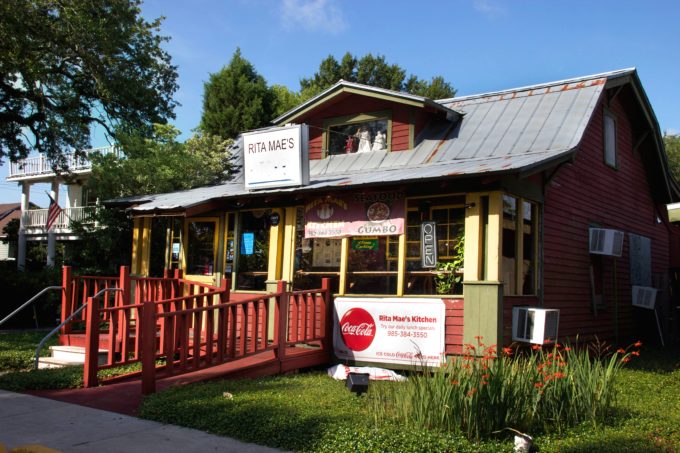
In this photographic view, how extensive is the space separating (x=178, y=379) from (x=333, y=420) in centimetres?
323

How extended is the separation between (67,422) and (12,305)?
533 inches

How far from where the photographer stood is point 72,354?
35.3 ft

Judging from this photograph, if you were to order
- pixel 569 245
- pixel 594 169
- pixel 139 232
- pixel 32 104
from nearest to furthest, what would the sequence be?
pixel 569 245
pixel 594 169
pixel 139 232
pixel 32 104

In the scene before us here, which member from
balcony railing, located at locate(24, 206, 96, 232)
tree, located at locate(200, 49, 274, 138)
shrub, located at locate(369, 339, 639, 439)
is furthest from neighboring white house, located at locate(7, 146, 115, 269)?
shrub, located at locate(369, 339, 639, 439)

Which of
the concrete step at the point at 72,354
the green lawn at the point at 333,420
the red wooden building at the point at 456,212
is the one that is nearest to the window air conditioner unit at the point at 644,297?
the red wooden building at the point at 456,212

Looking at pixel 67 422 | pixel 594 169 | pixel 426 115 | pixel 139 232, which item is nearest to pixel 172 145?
pixel 139 232

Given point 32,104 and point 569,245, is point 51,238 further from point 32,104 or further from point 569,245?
point 569,245

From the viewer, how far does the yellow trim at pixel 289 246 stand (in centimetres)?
1180

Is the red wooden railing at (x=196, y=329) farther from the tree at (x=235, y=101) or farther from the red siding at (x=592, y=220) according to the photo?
the tree at (x=235, y=101)

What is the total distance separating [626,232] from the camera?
14953mm

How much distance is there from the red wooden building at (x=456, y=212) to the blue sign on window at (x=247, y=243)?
0.07ft

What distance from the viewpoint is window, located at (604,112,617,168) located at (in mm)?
13899

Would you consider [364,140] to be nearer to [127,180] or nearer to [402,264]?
[402,264]

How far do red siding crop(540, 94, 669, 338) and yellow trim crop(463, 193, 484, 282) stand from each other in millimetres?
970
